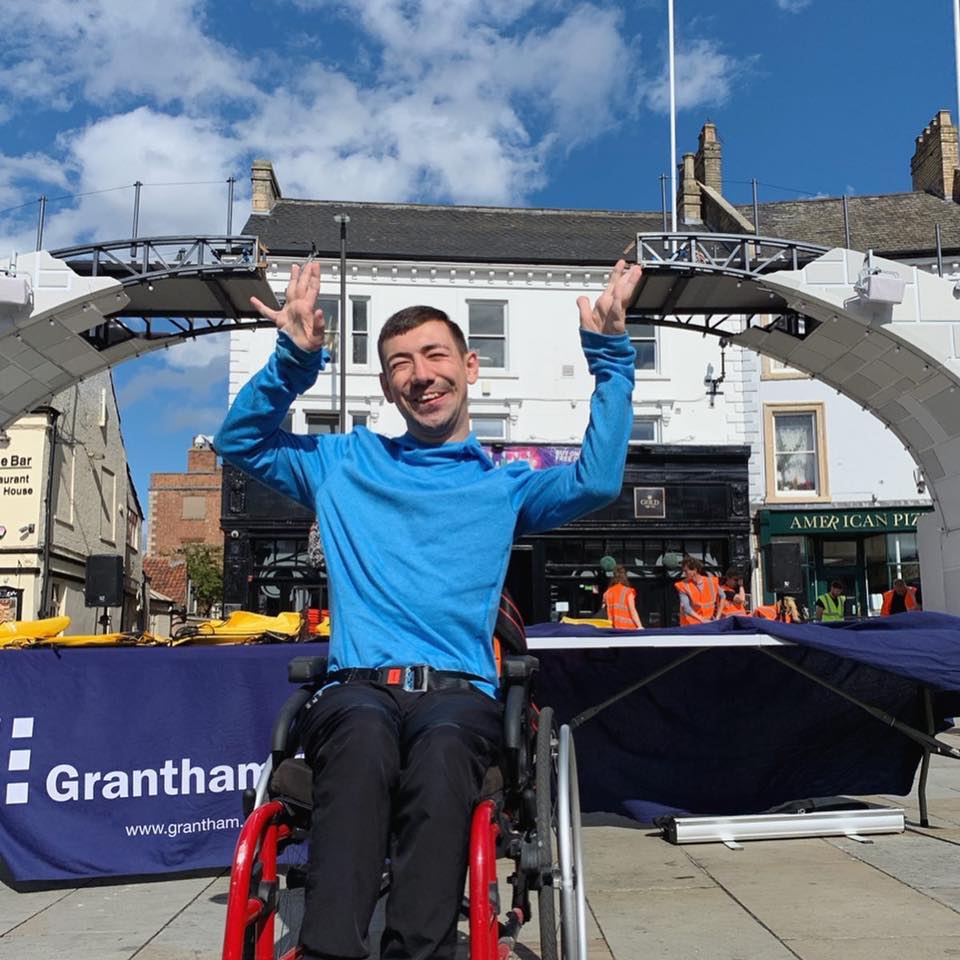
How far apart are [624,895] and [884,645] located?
6.31ft

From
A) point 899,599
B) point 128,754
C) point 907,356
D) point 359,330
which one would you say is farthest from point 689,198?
point 128,754

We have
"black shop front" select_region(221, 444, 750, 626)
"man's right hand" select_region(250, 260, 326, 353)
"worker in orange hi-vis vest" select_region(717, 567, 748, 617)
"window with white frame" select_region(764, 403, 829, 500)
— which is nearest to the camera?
"man's right hand" select_region(250, 260, 326, 353)

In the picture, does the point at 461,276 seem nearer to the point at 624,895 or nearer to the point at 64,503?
the point at 64,503

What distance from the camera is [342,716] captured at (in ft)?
7.47

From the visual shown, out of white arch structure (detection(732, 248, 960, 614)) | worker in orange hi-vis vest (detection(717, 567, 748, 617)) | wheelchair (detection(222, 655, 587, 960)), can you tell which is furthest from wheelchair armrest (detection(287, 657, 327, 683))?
worker in orange hi-vis vest (detection(717, 567, 748, 617))

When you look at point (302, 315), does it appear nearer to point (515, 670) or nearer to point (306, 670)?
point (306, 670)

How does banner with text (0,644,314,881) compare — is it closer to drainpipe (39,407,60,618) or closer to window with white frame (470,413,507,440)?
window with white frame (470,413,507,440)

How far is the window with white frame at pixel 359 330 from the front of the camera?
22.1 m

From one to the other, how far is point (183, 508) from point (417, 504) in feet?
185

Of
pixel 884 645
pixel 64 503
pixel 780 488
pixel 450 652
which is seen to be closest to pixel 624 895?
pixel 884 645

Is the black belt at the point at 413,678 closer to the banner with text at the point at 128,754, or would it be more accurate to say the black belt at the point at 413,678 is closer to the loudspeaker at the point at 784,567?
the banner with text at the point at 128,754

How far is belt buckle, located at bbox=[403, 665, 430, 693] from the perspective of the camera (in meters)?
2.45

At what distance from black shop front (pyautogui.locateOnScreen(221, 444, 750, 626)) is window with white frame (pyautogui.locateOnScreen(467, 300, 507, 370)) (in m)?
2.24

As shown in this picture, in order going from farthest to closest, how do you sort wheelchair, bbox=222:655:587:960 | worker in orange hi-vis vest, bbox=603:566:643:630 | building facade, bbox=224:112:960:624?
building facade, bbox=224:112:960:624, worker in orange hi-vis vest, bbox=603:566:643:630, wheelchair, bbox=222:655:587:960
